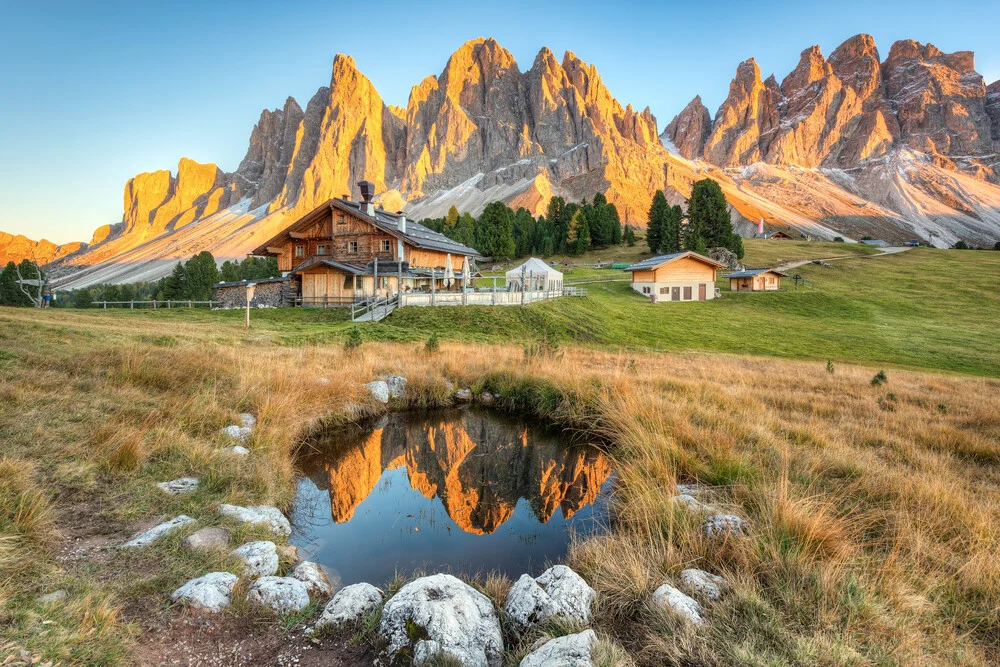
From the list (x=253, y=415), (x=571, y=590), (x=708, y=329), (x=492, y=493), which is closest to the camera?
(x=571, y=590)

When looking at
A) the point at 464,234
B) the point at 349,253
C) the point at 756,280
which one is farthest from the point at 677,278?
the point at 464,234

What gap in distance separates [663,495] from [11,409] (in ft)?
29.6

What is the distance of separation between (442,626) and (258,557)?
212cm

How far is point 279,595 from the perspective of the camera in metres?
3.96

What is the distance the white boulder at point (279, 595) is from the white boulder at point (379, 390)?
7.04m

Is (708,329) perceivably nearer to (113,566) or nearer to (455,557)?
(455,557)

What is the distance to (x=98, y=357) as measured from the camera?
923 cm

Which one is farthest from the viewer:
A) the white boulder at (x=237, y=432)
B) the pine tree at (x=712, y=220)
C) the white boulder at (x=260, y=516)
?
the pine tree at (x=712, y=220)

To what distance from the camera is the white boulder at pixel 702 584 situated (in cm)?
382

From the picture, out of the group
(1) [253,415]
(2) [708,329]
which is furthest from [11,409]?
(2) [708,329]

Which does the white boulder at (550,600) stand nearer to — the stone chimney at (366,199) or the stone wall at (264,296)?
the stone chimney at (366,199)

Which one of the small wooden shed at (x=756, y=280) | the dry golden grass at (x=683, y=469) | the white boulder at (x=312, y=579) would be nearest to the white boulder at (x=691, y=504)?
the dry golden grass at (x=683, y=469)

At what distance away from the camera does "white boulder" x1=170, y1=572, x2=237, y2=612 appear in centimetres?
364

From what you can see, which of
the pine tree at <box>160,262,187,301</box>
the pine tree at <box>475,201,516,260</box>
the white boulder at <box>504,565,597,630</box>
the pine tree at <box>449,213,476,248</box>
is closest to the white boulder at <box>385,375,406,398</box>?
the white boulder at <box>504,565,597,630</box>
